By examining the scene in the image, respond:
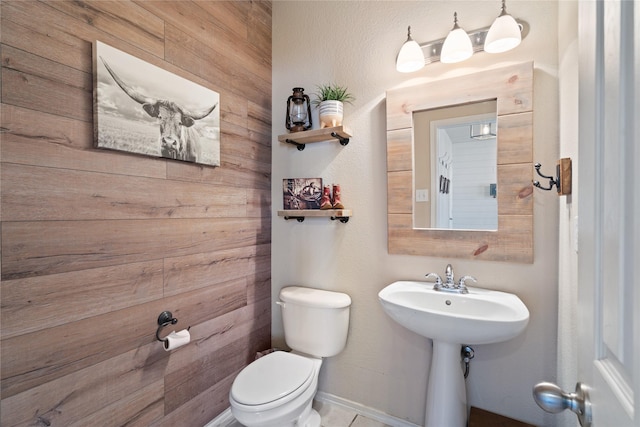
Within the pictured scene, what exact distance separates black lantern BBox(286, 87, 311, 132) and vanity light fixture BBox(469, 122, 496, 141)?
3.18 ft

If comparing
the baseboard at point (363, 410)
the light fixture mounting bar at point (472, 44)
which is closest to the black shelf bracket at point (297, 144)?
the light fixture mounting bar at point (472, 44)

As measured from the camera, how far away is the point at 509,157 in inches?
54.3

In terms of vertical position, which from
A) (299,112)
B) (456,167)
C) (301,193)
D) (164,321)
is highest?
(299,112)

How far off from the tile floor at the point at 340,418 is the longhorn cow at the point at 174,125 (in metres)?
1.55

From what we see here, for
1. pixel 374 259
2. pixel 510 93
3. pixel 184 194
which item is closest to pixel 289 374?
pixel 374 259

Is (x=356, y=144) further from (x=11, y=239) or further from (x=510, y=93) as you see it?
(x=11, y=239)

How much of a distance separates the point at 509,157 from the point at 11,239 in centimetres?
198

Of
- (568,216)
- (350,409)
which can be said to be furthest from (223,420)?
(568,216)

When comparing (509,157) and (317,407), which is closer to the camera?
(509,157)

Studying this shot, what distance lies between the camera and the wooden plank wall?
3.26 ft

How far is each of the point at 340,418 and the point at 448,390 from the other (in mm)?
718

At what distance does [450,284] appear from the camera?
4.76 feet

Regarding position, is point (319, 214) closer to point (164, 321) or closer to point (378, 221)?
point (378, 221)

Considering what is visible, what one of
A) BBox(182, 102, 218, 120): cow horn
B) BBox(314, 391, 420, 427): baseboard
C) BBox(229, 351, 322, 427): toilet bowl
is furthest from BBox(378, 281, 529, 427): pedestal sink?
BBox(182, 102, 218, 120): cow horn
